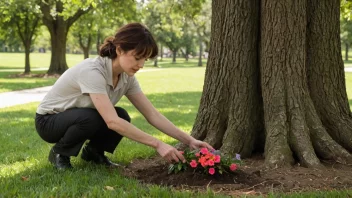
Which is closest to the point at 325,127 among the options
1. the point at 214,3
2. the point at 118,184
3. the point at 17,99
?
the point at 214,3

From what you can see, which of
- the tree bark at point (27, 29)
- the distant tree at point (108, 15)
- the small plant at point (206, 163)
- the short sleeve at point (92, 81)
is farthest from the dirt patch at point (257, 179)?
the tree bark at point (27, 29)

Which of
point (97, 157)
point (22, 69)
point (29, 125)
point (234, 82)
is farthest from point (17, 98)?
point (22, 69)

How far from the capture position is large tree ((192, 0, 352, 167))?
4562 mm

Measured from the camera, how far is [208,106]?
4.99m

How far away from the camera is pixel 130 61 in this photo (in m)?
3.74

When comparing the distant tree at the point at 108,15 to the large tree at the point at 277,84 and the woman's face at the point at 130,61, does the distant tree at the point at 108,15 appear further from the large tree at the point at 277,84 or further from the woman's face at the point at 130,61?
the woman's face at the point at 130,61

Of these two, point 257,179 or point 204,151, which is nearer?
point 204,151

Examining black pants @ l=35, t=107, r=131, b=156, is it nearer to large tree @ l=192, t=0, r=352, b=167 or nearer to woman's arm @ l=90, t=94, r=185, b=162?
woman's arm @ l=90, t=94, r=185, b=162

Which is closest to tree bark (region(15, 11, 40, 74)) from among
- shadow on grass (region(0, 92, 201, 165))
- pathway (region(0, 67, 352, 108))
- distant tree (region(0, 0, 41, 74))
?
distant tree (region(0, 0, 41, 74))

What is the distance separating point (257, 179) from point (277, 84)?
3.52 ft

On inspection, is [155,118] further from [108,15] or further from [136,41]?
[108,15]

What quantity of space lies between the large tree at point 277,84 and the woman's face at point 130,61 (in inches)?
54.3

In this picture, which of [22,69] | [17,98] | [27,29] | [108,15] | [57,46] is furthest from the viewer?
[22,69]

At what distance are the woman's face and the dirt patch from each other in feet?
3.23
